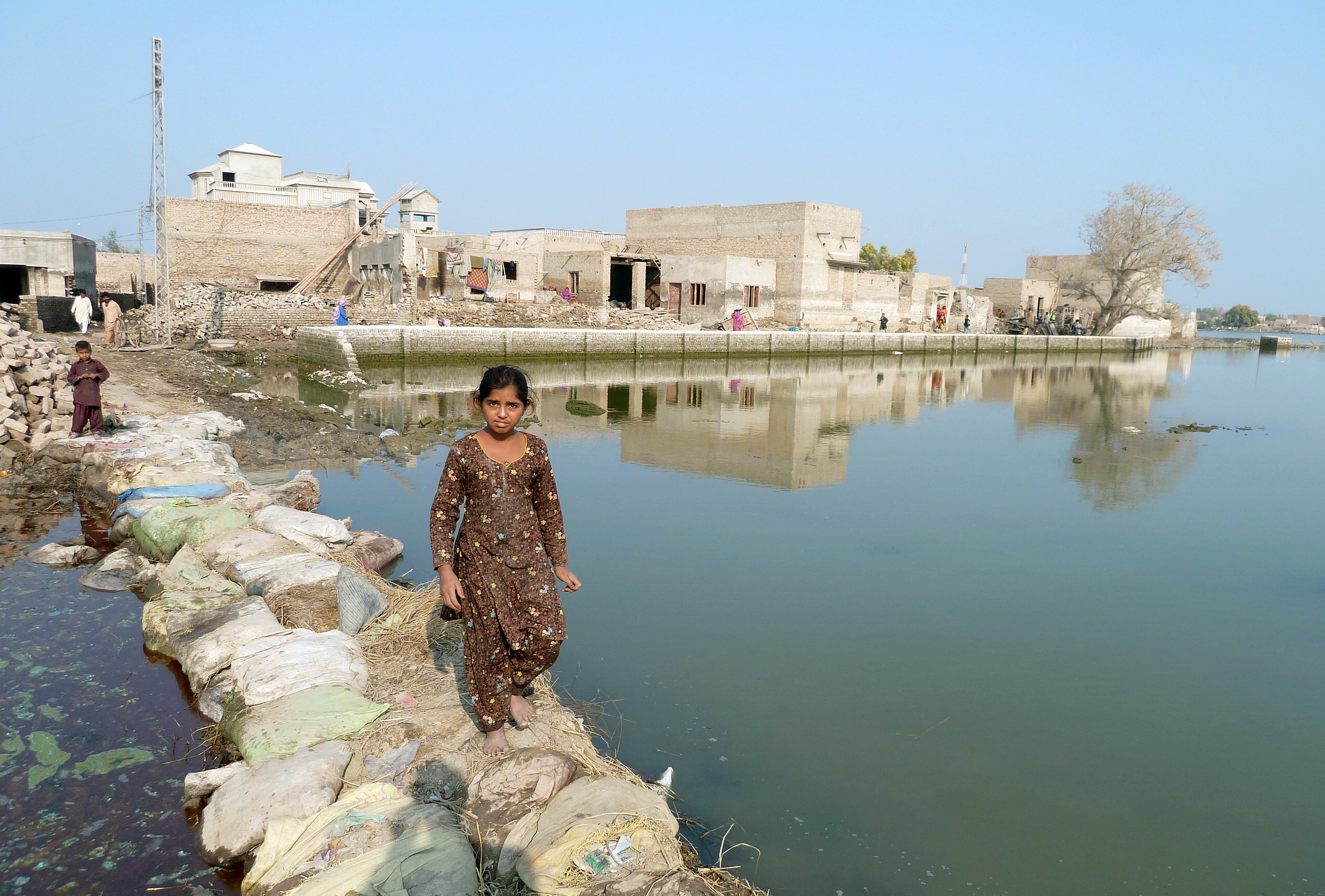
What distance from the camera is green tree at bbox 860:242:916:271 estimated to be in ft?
211

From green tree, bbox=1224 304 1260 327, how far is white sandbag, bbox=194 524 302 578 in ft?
474

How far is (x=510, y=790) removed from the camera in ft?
8.36

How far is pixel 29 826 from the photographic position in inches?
105

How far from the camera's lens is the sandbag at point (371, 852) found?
212cm

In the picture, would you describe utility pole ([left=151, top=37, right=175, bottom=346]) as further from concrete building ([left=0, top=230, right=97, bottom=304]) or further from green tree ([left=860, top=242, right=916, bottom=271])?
green tree ([left=860, top=242, right=916, bottom=271])

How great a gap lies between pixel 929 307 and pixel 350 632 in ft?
135

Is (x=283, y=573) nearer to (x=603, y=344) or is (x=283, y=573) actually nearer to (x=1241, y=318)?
(x=603, y=344)

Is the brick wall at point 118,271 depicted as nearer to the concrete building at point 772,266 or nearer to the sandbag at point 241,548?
the concrete building at point 772,266

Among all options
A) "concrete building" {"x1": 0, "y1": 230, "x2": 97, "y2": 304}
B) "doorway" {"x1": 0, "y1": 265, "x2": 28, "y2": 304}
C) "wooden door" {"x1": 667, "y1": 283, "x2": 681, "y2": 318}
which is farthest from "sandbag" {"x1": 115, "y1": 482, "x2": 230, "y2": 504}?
"wooden door" {"x1": 667, "y1": 283, "x2": 681, "y2": 318}

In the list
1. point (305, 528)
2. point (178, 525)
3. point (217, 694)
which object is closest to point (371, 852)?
point (217, 694)

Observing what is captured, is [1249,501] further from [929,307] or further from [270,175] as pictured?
[270,175]

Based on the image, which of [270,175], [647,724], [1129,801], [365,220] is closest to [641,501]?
[647,724]

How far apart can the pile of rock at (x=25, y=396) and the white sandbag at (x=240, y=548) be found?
403 cm

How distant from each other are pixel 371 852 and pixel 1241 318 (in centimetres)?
14664
